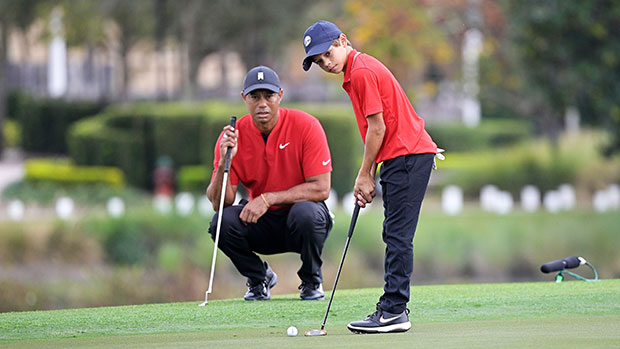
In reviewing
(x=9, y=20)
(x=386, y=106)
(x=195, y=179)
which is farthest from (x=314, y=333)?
(x=9, y=20)

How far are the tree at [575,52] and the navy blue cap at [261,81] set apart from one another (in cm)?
1154

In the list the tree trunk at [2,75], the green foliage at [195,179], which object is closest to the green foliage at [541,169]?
the green foliage at [195,179]

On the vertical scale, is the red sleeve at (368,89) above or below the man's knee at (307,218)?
above

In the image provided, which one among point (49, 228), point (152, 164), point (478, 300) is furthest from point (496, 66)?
point (478, 300)

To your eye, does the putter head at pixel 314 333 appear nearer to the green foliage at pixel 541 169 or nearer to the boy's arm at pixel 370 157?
the boy's arm at pixel 370 157

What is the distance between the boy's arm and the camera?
5836mm

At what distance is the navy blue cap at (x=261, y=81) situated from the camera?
7125 millimetres

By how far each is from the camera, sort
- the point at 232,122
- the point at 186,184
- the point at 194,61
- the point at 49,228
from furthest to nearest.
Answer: the point at 194,61 → the point at 186,184 → the point at 49,228 → the point at 232,122

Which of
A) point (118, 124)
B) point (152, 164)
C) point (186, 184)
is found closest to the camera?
point (186, 184)

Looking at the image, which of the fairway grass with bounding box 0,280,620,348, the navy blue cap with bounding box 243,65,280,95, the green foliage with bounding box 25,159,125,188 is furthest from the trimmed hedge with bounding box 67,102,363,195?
the navy blue cap with bounding box 243,65,280,95

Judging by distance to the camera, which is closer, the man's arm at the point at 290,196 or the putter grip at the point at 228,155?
the putter grip at the point at 228,155

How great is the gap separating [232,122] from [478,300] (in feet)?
6.33

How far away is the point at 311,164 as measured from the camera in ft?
23.9

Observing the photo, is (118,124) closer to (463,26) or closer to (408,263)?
(463,26)
